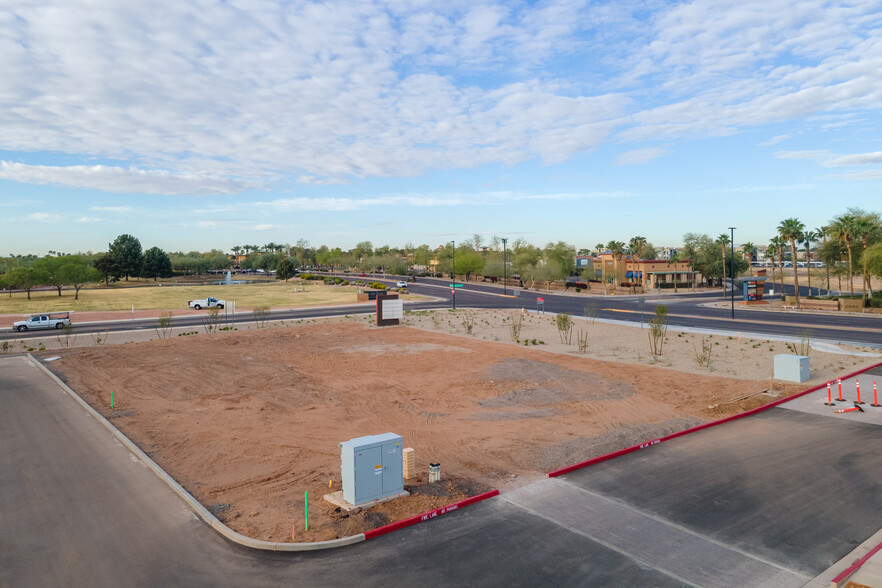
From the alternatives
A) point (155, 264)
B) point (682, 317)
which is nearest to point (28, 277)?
point (155, 264)

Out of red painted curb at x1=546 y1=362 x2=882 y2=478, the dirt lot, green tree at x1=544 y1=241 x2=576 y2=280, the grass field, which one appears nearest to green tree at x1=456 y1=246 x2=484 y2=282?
green tree at x1=544 y1=241 x2=576 y2=280

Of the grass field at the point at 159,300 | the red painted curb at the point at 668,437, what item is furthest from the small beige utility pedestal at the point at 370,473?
the grass field at the point at 159,300

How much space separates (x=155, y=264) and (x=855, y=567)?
515ft

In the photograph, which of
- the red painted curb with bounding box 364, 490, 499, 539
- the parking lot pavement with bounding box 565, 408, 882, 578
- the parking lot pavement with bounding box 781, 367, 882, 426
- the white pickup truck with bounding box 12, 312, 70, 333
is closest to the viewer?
the parking lot pavement with bounding box 565, 408, 882, 578

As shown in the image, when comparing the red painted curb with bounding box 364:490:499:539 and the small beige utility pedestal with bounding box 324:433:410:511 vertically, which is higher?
the small beige utility pedestal with bounding box 324:433:410:511

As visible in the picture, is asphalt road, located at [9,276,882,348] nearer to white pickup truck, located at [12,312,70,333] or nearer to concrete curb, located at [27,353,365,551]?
white pickup truck, located at [12,312,70,333]

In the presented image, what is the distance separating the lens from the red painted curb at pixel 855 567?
9719mm

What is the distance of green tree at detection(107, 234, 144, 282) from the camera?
428 feet

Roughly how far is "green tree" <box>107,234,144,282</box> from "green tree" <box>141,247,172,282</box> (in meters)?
2.76

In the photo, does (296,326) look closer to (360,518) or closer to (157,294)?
(360,518)

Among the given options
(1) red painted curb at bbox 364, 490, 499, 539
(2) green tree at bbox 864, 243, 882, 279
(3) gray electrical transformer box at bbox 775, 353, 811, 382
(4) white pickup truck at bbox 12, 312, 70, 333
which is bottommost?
(1) red painted curb at bbox 364, 490, 499, 539

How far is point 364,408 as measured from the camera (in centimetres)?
2253

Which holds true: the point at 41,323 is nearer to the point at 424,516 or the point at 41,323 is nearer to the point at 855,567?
the point at 424,516

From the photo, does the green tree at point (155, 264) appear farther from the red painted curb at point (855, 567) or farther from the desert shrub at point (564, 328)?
the red painted curb at point (855, 567)
